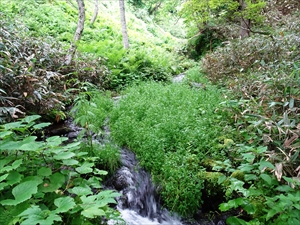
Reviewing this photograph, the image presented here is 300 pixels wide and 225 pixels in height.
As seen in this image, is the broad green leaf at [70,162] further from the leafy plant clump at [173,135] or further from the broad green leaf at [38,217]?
the leafy plant clump at [173,135]

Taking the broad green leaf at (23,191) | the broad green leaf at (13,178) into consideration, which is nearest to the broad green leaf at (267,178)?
the broad green leaf at (23,191)

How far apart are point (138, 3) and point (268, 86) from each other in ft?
69.0

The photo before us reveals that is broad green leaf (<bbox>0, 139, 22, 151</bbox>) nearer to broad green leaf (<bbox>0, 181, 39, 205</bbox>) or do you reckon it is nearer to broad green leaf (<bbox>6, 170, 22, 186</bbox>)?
broad green leaf (<bbox>6, 170, 22, 186</bbox>)

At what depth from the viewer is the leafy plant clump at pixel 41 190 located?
1.53 m

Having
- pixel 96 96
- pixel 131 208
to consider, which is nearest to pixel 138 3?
pixel 96 96

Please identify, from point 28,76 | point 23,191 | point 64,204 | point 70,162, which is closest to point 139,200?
point 70,162

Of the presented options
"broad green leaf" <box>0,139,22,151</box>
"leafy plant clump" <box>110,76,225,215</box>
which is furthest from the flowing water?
"broad green leaf" <box>0,139,22,151</box>

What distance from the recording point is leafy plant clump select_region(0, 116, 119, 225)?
5.03 ft

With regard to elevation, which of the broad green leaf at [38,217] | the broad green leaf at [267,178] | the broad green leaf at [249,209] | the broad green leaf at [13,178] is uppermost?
the broad green leaf at [267,178]

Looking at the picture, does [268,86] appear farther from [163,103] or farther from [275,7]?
[275,7]

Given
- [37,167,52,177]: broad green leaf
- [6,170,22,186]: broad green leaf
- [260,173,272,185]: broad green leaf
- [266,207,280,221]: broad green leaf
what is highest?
[260,173,272,185]: broad green leaf

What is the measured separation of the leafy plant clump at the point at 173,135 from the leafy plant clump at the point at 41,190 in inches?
44.8

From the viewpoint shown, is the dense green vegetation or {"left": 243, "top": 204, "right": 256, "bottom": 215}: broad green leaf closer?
Answer: the dense green vegetation

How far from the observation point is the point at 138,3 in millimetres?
21766
